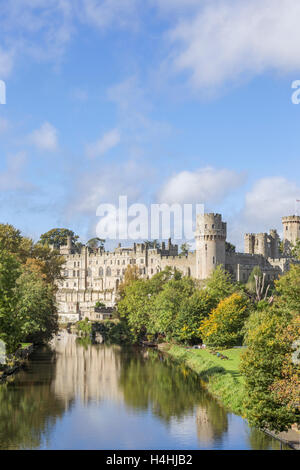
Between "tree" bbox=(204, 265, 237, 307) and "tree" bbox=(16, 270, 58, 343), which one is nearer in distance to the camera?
"tree" bbox=(16, 270, 58, 343)

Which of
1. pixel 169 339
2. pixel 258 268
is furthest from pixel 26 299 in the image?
pixel 258 268

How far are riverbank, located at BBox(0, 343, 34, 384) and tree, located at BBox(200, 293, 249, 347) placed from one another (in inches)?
578

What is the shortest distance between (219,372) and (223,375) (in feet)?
5.37

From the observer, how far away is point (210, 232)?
81688mm

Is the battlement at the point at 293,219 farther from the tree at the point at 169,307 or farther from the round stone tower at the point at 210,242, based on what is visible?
the tree at the point at 169,307

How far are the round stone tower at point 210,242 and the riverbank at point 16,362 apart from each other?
33.7m

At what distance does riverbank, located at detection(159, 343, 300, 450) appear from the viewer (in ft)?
80.7

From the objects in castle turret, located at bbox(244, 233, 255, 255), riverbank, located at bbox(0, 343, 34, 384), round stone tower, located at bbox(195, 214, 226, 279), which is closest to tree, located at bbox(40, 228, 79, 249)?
castle turret, located at bbox(244, 233, 255, 255)

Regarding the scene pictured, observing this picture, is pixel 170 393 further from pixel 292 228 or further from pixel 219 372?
pixel 292 228

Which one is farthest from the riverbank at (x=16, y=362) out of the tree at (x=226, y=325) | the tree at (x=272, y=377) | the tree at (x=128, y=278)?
the tree at (x=128, y=278)

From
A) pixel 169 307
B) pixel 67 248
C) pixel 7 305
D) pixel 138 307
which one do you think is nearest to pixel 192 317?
pixel 169 307

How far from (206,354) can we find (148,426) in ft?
67.3

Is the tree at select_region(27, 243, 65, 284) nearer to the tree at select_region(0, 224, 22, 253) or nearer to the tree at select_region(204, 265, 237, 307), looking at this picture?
the tree at select_region(0, 224, 22, 253)

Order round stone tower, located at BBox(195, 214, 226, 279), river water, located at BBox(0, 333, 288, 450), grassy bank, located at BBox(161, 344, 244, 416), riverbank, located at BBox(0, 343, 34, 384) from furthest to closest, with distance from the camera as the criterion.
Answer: round stone tower, located at BBox(195, 214, 226, 279)
riverbank, located at BBox(0, 343, 34, 384)
grassy bank, located at BBox(161, 344, 244, 416)
river water, located at BBox(0, 333, 288, 450)
